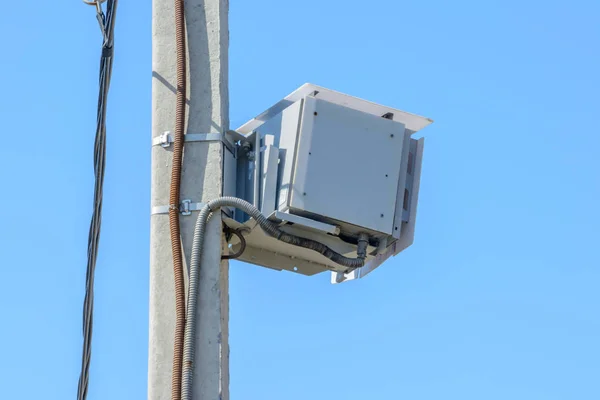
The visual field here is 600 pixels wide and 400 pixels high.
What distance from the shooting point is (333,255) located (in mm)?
6449

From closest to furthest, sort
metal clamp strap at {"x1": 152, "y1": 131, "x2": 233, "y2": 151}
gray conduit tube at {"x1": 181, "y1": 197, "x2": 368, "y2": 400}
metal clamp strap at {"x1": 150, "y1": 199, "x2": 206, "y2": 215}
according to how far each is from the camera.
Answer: gray conduit tube at {"x1": 181, "y1": 197, "x2": 368, "y2": 400} → metal clamp strap at {"x1": 150, "y1": 199, "x2": 206, "y2": 215} → metal clamp strap at {"x1": 152, "y1": 131, "x2": 233, "y2": 151}

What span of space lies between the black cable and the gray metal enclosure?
0.61m

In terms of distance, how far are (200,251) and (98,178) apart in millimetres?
619

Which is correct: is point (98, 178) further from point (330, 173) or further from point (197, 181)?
point (330, 173)

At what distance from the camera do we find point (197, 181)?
20.5 feet

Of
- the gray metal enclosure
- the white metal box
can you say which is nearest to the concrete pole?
the gray metal enclosure

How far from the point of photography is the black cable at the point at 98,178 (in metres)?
5.92

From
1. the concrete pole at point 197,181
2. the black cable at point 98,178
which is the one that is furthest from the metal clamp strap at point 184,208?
the black cable at point 98,178

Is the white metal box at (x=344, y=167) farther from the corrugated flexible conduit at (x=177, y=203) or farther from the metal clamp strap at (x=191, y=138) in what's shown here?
the corrugated flexible conduit at (x=177, y=203)

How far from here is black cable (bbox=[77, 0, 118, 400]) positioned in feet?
19.4

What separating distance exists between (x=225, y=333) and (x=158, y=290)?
14.4 inches

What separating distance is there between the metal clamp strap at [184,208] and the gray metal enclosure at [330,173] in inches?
6.3

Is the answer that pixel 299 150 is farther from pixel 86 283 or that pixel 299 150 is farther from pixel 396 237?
pixel 86 283

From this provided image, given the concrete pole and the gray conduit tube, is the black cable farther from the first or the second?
the gray conduit tube
